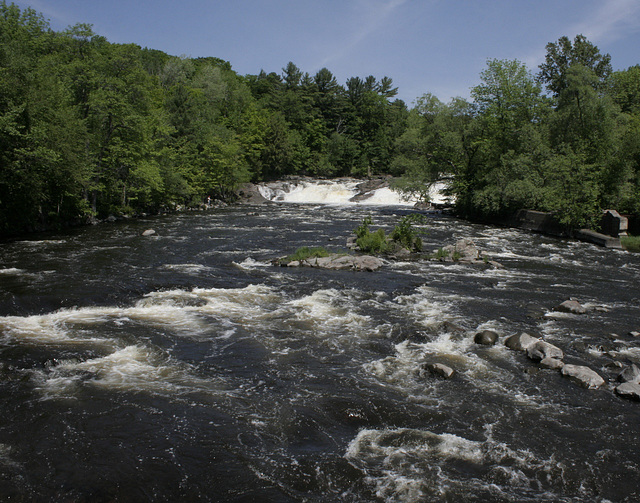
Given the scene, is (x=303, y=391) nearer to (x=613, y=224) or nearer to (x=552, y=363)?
(x=552, y=363)

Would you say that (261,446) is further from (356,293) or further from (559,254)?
(559,254)

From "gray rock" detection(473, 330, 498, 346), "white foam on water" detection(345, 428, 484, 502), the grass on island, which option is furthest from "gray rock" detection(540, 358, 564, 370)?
the grass on island

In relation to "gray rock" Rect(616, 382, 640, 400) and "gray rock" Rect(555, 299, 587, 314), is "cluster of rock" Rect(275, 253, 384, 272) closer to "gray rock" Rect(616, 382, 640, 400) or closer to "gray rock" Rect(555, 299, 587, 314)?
"gray rock" Rect(555, 299, 587, 314)

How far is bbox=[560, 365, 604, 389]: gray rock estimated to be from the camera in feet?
31.0

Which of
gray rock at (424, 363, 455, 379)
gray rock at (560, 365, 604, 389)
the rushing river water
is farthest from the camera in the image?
gray rock at (424, 363, 455, 379)

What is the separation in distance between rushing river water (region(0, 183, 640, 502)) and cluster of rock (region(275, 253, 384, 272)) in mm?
1709

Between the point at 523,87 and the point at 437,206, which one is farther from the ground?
the point at 523,87

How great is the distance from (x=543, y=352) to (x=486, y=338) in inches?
52.1

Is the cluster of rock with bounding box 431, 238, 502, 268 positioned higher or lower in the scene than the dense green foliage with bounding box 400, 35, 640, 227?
lower

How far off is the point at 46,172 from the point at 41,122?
308 cm

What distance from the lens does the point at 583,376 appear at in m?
9.62

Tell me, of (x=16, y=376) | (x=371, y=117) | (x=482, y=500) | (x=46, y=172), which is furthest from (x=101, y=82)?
(x=371, y=117)

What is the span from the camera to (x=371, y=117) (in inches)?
3428

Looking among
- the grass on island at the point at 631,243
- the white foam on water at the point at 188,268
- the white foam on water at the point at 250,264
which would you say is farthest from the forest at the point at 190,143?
the white foam on water at the point at 250,264
